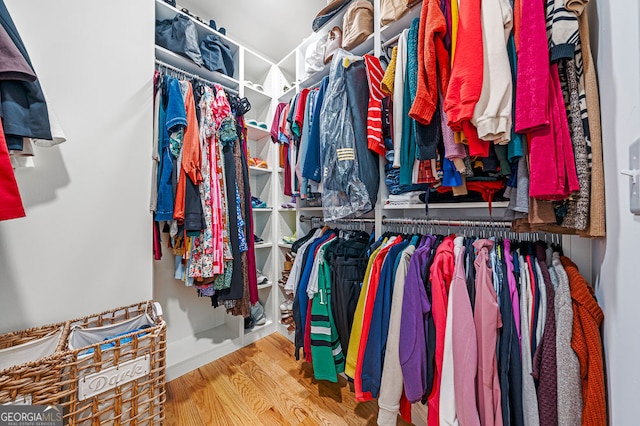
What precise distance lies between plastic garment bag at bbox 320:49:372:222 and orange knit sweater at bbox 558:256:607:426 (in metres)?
0.78

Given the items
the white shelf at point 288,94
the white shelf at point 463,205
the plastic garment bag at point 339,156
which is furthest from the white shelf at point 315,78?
the white shelf at point 463,205

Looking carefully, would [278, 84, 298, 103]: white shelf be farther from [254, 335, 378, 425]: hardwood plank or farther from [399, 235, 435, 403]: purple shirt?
[254, 335, 378, 425]: hardwood plank

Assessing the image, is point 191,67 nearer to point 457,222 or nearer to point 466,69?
point 466,69

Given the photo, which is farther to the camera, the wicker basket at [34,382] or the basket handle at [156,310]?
the basket handle at [156,310]

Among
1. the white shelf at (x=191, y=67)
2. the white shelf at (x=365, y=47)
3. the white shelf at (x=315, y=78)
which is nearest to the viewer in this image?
the white shelf at (x=365, y=47)

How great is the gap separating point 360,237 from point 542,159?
3.08ft

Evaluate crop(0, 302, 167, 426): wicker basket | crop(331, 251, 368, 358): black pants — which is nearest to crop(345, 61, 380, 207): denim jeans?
crop(331, 251, 368, 358): black pants

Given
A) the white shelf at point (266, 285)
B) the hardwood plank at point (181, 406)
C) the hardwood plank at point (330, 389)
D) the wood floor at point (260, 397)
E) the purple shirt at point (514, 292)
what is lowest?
the hardwood plank at point (330, 389)

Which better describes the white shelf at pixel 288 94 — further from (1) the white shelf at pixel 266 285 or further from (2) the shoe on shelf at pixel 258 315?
(2) the shoe on shelf at pixel 258 315

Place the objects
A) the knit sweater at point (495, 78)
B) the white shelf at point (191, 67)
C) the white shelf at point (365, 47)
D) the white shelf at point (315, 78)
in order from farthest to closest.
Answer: the white shelf at point (315, 78) → the white shelf at point (191, 67) → the white shelf at point (365, 47) → the knit sweater at point (495, 78)

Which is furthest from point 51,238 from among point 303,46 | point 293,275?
point 303,46

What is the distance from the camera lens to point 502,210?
1164mm
